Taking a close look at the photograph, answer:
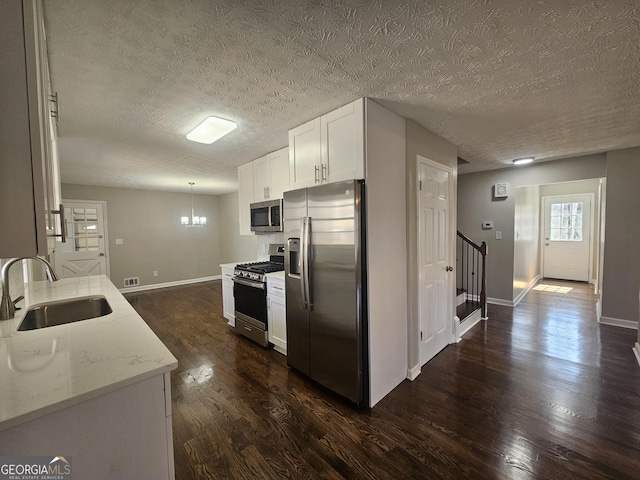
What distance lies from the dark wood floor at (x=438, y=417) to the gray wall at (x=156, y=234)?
3.94 metres

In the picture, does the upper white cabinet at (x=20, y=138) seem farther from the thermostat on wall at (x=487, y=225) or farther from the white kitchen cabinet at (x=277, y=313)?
the thermostat on wall at (x=487, y=225)

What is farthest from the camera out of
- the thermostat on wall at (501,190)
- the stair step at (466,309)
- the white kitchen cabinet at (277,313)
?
the thermostat on wall at (501,190)

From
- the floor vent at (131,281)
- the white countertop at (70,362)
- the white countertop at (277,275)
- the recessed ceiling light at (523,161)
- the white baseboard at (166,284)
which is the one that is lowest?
the white baseboard at (166,284)

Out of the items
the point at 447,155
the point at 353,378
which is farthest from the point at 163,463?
the point at 447,155

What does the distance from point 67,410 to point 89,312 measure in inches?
62.0

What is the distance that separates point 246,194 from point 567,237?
7.27 m

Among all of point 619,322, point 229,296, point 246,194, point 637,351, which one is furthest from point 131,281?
point 619,322

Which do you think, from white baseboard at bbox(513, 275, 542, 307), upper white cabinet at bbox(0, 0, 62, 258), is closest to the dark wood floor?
white baseboard at bbox(513, 275, 542, 307)

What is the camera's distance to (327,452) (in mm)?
1721

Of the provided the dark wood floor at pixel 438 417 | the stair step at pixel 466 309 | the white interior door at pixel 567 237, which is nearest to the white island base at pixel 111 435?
the dark wood floor at pixel 438 417

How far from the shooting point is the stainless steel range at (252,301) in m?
3.17

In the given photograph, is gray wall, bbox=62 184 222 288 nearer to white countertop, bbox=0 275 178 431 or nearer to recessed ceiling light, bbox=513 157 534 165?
white countertop, bbox=0 275 178 431

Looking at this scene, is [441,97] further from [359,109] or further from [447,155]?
[447,155]

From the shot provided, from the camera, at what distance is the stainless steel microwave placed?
342 centimetres
